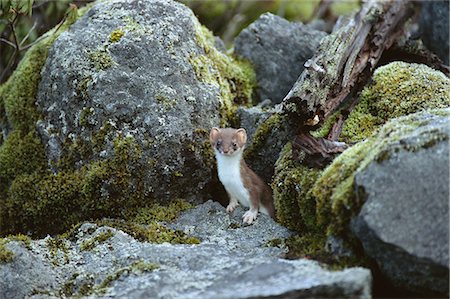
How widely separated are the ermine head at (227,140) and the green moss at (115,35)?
4.24 feet

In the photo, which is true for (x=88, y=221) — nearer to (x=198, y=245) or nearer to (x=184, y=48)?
(x=198, y=245)

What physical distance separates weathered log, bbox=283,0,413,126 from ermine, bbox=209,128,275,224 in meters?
0.64

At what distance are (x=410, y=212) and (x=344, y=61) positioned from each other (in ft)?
8.59

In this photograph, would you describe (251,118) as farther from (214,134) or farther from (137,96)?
(137,96)

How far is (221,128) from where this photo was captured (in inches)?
259

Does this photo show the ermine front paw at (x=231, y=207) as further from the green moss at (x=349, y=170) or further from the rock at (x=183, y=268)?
the green moss at (x=349, y=170)

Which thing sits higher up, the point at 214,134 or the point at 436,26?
the point at 436,26

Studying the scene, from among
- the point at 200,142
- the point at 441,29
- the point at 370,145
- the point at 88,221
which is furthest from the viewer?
the point at 441,29

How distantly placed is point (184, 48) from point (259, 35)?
5.09 feet

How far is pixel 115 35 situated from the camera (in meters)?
6.48

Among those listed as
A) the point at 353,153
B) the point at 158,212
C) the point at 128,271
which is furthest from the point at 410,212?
the point at 158,212

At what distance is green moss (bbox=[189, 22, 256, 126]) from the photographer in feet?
22.2

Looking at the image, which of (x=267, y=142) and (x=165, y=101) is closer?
(x=165, y=101)

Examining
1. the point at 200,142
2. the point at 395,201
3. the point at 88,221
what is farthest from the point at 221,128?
the point at 395,201
